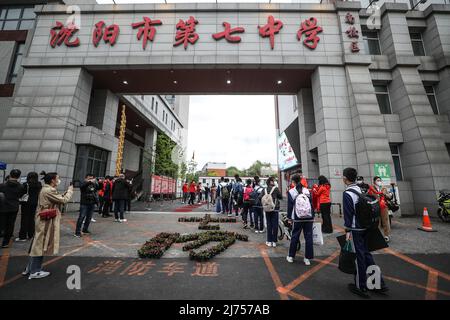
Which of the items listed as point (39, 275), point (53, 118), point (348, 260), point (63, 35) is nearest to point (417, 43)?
point (348, 260)

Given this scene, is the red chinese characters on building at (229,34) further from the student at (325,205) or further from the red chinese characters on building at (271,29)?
the student at (325,205)

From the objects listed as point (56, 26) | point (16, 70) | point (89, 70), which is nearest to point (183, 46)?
point (89, 70)

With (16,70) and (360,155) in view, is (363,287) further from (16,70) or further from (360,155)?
(16,70)

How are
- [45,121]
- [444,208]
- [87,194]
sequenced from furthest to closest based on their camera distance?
[45,121] < [444,208] < [87,194]

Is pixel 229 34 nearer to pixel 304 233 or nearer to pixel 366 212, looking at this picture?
pixel 304 233

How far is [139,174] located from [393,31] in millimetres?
28354

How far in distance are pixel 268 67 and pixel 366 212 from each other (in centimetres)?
1303

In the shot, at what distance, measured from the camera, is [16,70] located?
1534 centimetres

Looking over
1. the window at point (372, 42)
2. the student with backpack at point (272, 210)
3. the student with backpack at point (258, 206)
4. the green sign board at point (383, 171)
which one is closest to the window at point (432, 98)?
the window at point (372, 42)

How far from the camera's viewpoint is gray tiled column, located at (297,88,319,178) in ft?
49.3

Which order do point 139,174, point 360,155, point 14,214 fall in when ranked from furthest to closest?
point 139,174 < point 360,155 < point 14,214

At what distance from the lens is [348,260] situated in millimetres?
3436

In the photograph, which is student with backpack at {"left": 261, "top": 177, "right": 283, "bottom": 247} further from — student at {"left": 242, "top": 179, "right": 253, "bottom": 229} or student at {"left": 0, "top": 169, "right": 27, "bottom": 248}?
student at {"left": 0, "top": 169, "right": 27, "bottom": 248}

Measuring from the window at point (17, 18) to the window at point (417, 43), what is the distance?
1187 inches
